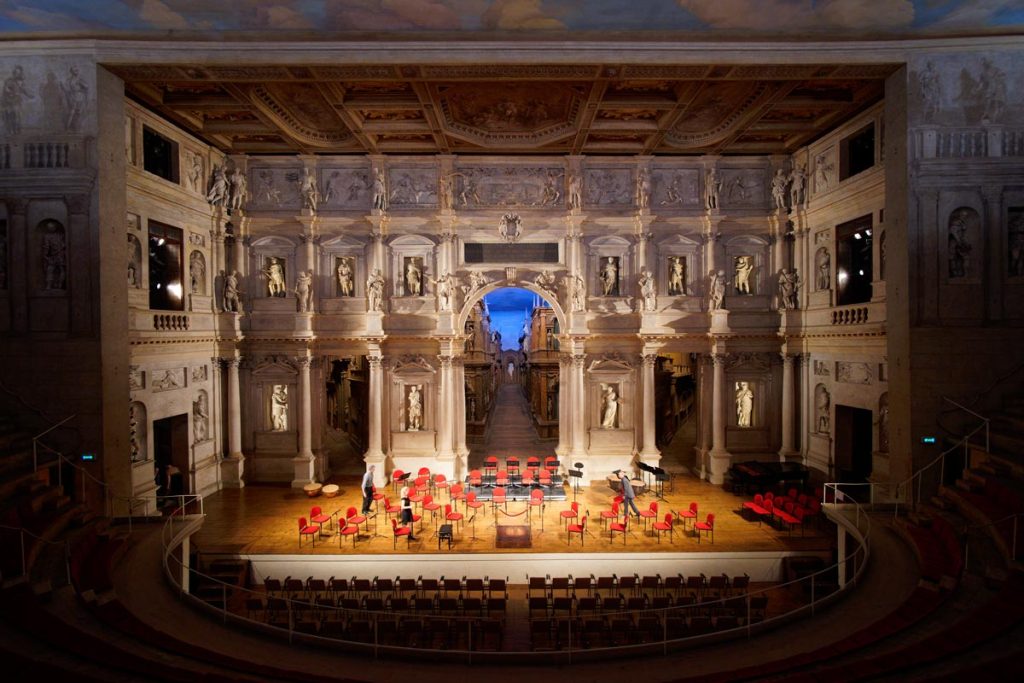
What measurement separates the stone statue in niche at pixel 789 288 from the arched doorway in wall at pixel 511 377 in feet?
26.8

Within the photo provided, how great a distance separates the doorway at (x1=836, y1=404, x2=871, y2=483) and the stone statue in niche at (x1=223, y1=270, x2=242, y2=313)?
68.9 ft

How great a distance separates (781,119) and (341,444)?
74.8 ft

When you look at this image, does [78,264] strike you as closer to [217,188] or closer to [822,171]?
[217,188]

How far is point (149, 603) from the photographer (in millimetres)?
9664

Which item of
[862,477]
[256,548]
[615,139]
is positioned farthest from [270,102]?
[862,477]

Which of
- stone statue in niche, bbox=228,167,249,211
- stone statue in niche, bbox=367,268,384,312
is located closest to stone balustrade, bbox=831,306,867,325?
stone statue in niche, bbox=367,268,384,312

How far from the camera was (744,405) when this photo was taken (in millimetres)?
20578

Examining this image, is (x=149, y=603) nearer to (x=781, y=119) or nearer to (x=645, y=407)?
(x=645, y=407)

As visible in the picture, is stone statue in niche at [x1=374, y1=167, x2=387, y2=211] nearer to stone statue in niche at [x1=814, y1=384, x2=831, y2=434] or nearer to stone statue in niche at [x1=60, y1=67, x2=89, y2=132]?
stone statue in niche at [x1=60, y1=67, x2=89, y2=132]

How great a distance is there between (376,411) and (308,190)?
27.4 ft

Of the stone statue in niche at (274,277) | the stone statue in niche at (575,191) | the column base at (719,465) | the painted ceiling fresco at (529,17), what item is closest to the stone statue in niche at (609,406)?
the column base at (719,465)

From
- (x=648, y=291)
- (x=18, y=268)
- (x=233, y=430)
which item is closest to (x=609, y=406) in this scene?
(x=648, y=291)

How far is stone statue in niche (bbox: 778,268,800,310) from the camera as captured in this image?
19.8m

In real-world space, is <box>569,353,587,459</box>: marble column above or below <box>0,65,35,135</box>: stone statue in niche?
below
